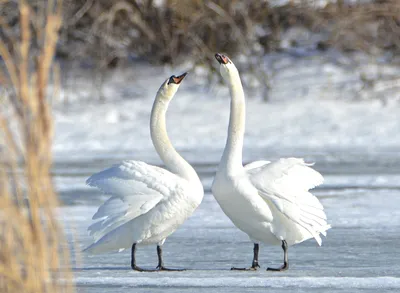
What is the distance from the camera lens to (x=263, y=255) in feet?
21.0

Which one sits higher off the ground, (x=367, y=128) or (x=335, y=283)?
(x=367, y=128)

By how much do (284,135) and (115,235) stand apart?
32.9 feet

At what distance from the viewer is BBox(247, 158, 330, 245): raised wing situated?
220 inches

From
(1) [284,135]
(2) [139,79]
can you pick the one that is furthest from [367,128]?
(2) [139,79]

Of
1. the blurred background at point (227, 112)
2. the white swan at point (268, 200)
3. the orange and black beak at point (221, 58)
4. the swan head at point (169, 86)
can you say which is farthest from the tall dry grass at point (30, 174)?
the swan head at point (169, 86)

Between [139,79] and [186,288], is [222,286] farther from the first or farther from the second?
[139,79]

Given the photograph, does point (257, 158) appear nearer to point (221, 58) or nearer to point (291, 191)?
point (221, 58)

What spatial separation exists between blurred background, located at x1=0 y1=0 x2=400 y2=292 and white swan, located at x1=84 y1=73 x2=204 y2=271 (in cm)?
25

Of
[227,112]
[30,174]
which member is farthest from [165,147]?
[227,112]

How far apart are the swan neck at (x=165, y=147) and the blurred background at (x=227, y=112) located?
632 mm

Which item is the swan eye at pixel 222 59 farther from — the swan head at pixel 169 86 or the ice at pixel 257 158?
the ice at pixel 257 158

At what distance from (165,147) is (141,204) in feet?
2.18

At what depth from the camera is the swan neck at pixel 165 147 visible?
576cm

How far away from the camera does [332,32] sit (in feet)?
63.4
